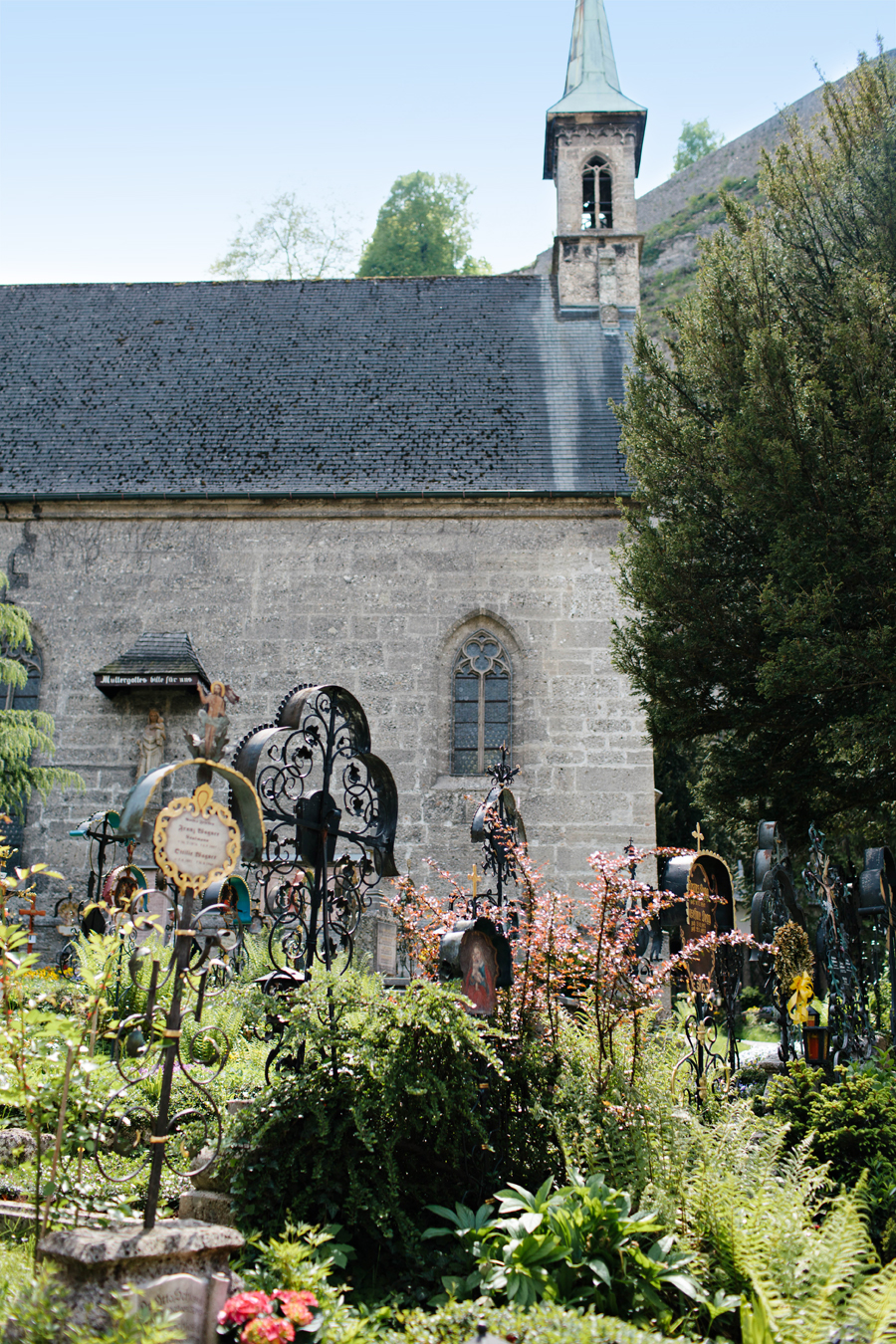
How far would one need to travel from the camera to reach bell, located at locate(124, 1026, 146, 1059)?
802 cm

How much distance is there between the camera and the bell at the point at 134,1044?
8.02 m

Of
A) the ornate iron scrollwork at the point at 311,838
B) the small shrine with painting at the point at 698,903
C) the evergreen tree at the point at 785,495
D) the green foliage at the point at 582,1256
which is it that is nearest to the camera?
the green foliage at the point at 582,1256

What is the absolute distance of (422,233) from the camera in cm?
3519

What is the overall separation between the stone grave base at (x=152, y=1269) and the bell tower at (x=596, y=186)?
16.8 meters

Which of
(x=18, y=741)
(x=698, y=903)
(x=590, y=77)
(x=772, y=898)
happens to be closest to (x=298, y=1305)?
(x=698, y=903)

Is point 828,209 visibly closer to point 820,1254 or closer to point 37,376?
point 820,1254

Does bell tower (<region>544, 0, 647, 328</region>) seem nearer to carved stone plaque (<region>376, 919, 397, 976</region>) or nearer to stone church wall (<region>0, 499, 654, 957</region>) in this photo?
stone church wall (<region>0, 499, 654, 957</region>)

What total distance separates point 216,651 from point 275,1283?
12088mm

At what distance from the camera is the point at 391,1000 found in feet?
17.6

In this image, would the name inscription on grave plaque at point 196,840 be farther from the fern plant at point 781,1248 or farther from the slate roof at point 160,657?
the slate roof at point 160,657

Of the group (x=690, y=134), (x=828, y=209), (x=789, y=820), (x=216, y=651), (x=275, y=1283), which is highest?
(x=690, y=134)

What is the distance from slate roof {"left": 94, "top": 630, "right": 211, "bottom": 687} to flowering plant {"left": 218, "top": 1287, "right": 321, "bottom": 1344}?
11.3m

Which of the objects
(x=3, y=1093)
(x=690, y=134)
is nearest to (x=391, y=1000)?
(x=3, y=1093)

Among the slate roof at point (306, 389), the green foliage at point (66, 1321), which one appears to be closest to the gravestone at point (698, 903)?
the green foliage at point (66, 1321)
